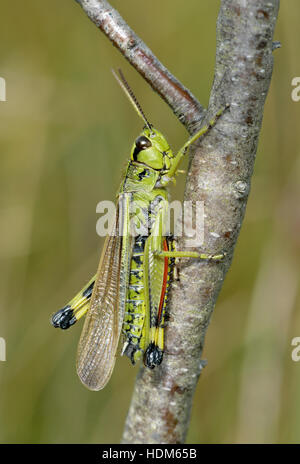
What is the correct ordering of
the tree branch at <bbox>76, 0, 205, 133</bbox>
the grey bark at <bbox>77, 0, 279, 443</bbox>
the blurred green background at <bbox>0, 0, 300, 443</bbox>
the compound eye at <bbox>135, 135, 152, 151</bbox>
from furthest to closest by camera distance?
the blurred green background at <bbox>0, 0, 300, 443</bbox> → the compound eye at <bbox>135, 135, 152, 151</bbox> → the tree branch at <bbox>76, 0, 205, 133</bbox> → the grey bark at <bbox>77, 0, 279, 443</bbox>

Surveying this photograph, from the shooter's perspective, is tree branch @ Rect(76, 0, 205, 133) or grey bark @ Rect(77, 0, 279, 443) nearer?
grey bark @ Rect(77, 0, 279, 443)

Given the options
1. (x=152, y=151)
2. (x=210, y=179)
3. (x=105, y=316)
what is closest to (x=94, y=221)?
(x=152, y=151)

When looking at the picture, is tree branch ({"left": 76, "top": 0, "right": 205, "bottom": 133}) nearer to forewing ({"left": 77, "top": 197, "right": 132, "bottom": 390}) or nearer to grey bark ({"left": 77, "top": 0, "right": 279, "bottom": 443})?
grey bark ({"left": 77, "top": 0, "right": 279, "bottom": 443})

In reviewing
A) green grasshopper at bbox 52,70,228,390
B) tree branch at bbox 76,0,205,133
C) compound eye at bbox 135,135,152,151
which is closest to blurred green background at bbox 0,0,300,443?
green grasshopper at bbox 52,70,228,390

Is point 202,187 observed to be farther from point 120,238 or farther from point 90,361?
point 90,361

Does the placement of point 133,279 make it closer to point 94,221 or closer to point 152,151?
point 152,151

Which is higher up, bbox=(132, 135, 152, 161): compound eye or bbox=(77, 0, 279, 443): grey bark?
bbox=(132, 135, 152, 161): compound eye

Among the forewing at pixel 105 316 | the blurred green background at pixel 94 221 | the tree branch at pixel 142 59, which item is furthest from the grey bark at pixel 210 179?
the blurred green background at pixel 94 221
